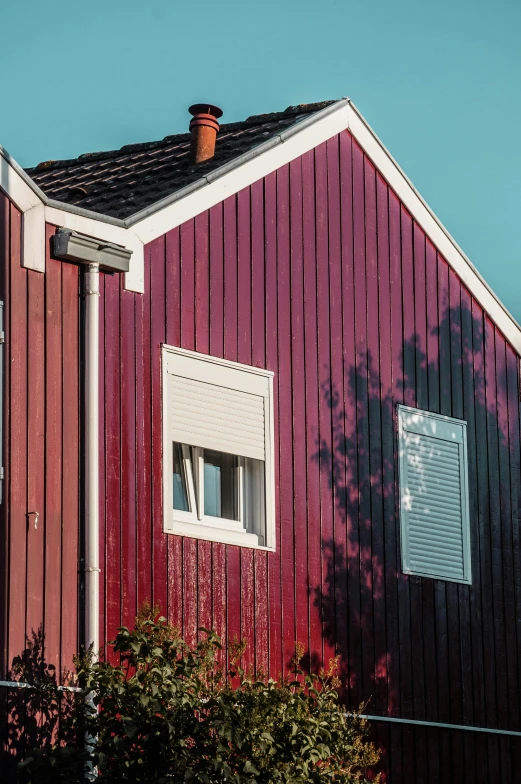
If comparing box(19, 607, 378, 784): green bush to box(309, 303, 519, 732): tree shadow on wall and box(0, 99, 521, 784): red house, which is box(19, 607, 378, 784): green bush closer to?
box(0, 99, 521, 784): red house

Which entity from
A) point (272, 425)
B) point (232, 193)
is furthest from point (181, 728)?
point (232, 193)

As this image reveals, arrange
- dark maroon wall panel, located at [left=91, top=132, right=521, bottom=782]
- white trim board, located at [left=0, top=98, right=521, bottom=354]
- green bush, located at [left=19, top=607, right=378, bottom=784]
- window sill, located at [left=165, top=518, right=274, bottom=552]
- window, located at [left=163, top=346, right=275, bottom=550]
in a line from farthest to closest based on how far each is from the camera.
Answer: window, located at [left=163, top=346, right=275, bottom=550] → window sill, located at [left=165, top=518, right=274, bottom=552] → dark maroon wall panel, located at [left=91, top=132, right=521, bottom=782] → white trim board, located at [left=0, top=98, right=521, bottom=354] → green bush, located at [left=19, top=607, right=378, bottom=784]

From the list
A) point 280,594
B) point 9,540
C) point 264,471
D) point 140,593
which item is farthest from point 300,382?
point 9,540

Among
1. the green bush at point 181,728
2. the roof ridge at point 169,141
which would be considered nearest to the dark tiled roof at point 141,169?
the roof ridge at point 169,141

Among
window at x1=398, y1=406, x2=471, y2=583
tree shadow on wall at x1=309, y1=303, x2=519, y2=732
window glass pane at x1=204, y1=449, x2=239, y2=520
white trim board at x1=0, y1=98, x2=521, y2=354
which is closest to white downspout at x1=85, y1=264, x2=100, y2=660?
white trim board at x1=0, y1=98, x2=521, y2=354

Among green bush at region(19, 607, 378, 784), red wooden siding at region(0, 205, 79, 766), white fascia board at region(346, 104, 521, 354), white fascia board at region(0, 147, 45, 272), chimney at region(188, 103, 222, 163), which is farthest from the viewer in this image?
white fascia board at region(346, 104, 521, 354)

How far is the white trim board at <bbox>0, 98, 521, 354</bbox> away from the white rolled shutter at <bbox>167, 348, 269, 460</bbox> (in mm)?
973

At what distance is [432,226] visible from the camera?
59.6ft

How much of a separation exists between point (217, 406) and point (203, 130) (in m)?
3.43

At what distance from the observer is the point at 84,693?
41.1ft

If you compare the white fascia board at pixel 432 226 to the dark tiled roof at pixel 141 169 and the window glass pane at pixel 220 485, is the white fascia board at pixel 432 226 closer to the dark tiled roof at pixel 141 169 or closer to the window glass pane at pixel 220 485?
the dark tiled roof at pixel 141 169

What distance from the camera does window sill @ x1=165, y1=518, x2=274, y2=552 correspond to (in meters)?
14.4

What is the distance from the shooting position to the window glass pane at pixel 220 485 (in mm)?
15039

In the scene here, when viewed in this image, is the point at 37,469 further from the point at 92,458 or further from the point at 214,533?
the point at 214,533
